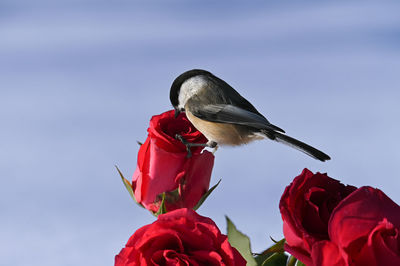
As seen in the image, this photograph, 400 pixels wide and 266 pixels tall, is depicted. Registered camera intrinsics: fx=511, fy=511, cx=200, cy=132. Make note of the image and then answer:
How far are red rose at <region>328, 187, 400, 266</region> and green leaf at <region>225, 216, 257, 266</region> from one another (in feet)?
0.88

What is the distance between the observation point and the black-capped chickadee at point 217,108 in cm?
249

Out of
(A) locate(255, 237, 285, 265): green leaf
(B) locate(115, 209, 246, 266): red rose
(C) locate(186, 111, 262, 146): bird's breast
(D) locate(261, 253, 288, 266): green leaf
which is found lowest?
(D) locate(261, 253, 288, 266): green leaf

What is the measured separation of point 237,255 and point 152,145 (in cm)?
60

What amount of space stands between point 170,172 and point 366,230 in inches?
28.6

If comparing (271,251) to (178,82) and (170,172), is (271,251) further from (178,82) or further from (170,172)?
(178,82)

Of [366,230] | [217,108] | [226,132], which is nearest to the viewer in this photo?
[366,230]

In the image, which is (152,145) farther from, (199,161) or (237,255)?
(237,255)

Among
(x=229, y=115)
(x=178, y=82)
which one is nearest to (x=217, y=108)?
(x=229, y=115)

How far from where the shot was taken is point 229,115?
2.60 metres

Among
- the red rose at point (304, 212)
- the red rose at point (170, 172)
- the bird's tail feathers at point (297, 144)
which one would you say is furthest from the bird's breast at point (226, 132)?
the red rose at point (304, 212)

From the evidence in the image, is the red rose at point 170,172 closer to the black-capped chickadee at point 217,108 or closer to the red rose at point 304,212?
the red rose at point 304,212

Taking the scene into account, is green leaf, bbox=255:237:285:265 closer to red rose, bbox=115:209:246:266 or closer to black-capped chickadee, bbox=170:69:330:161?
red rose, bbox=115:209:246:266

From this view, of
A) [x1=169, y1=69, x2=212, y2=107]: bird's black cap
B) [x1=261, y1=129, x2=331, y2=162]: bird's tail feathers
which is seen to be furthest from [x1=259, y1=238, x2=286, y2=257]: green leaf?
[x1=169, y1=69, x2=212, y2=107]: bird's black cap

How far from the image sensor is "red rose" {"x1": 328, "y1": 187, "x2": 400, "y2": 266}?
1.07 metres
